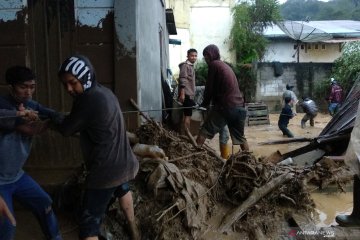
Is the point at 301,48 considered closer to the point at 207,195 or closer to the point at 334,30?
the point at 334,30

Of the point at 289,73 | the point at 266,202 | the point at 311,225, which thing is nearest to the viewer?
the point at 311,225

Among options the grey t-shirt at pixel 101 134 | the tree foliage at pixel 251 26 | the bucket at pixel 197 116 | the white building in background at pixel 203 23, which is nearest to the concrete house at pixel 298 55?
A: the tree foliage at pixel 251 26

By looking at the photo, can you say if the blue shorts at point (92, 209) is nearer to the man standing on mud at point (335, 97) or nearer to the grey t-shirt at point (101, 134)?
the grey t-shirt at point (101, 134)

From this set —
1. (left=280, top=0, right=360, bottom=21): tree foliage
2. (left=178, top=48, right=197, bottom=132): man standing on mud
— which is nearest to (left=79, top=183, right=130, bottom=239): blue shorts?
(left=178, top=48, right=197, bottom=132): man standing on mud

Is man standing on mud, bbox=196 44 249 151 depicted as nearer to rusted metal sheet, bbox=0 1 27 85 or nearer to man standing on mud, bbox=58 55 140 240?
rusted metal sheet, bbox=0 1 27 85

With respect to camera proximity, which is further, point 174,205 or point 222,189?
point 222,189

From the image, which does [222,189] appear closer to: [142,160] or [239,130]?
[142,160]

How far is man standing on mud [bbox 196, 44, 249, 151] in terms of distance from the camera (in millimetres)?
6016

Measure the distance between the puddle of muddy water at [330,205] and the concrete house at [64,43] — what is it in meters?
2.60

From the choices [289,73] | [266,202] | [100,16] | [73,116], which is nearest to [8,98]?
[73,116]

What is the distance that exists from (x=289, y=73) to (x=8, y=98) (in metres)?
19.0

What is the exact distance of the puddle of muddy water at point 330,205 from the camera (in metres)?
4.55

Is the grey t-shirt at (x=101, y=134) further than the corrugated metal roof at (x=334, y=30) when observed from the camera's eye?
No

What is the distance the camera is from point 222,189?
464 centimetres
